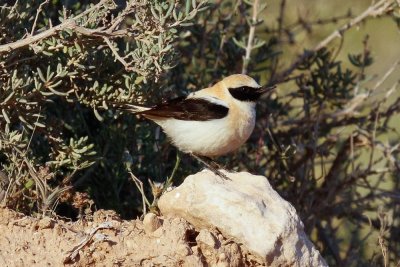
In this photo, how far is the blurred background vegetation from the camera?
5.29 metres

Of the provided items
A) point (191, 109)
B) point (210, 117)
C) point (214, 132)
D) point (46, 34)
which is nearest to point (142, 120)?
point (191, 109)

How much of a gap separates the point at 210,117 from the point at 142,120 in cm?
67

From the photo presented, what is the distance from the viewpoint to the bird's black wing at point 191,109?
20.2 ft

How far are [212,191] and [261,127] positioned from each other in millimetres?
2647

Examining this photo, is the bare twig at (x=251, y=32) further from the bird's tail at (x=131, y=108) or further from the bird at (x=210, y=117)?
the bird's tail at (x=131, y=108)

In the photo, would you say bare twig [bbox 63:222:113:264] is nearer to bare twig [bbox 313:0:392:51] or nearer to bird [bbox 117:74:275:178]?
bird [bbox 117:74:275:178]

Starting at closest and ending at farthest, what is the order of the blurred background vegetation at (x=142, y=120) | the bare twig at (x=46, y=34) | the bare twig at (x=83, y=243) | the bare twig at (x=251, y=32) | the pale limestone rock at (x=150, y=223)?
the bare twig at (x=83, y=243), the pale limestone rock at (x=150, y=223), the bare twig at (x=46, y=34), the blurred background vegetation at (x=142, y=120), the bare twig at (x=251, y=32)

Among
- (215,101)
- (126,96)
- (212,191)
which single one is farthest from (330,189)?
(212,191)

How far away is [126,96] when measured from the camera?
18.9 feet

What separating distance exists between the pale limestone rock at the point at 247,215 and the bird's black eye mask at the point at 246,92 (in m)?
1.54

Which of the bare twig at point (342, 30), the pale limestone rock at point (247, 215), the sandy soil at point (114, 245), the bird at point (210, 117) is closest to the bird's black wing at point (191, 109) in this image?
the bird at point (210, 117)

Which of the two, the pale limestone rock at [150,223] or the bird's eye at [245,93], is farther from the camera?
the bird's eye at [245,93]

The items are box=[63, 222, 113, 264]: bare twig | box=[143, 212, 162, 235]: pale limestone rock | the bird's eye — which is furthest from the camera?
the bird's eye

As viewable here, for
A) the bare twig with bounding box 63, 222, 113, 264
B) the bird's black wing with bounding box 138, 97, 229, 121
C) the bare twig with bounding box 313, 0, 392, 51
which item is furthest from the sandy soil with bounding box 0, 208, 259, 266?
the bare twig with bounding box 313, 0, 392, 51
